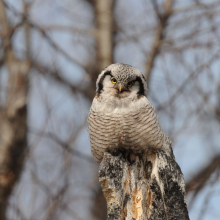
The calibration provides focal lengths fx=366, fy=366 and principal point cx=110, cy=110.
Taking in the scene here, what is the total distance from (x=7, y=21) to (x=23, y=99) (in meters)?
1.85

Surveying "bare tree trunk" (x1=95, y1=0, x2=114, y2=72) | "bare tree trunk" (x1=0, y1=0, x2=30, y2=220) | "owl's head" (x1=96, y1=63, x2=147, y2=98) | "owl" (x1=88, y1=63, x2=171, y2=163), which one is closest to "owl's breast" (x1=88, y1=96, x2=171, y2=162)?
"owl" (x1=88, y1=63, x2=171, y2=163)

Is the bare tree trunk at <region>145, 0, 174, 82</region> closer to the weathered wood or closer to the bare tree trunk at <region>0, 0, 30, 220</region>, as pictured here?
the bare tree trunk at <region>0, 0, 30, 220</region>

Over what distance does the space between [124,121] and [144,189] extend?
77 centimetres

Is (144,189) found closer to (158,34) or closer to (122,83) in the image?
(122,83)

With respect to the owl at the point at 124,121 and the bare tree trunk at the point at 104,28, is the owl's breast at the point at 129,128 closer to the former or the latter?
the owl at the point at 124,121

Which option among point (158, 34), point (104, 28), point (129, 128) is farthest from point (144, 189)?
point (104, 28)

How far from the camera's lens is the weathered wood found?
3.27 metres

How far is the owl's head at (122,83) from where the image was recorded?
413 centimetres

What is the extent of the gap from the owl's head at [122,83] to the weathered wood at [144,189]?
0.80 meters

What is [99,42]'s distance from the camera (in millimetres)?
8297

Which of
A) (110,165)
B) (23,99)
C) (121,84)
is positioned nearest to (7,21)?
(23,99)

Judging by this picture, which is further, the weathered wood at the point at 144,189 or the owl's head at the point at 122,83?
the owl's head at the point at 122,83

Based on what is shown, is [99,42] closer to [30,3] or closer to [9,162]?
[30,3]

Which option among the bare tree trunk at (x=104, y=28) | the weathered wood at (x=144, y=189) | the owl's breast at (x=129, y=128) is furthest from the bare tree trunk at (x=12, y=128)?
the weathered wood at (x=144, y=189)
